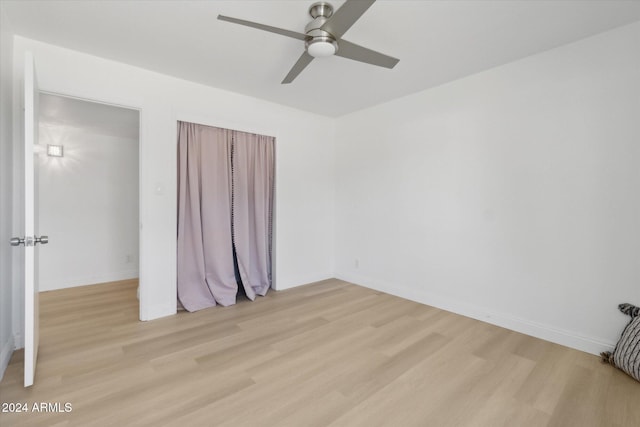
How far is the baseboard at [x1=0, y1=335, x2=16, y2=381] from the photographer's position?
1963 mm

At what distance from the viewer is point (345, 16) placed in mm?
1590

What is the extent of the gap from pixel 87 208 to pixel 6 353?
2549mm

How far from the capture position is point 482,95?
286 cm

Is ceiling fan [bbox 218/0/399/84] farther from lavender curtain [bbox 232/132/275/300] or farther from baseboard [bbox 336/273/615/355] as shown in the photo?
baseboard [bbox 336/273/615/355]

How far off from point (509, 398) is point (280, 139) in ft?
11.2

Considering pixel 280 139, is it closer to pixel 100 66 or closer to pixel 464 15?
pixel 100 66

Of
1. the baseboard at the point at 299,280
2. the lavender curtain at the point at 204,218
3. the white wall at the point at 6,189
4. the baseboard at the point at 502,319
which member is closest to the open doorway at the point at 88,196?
the lavender curtain at the point at 204,218

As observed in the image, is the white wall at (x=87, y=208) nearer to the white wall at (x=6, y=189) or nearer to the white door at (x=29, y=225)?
the white wall at (x=6, y=189)

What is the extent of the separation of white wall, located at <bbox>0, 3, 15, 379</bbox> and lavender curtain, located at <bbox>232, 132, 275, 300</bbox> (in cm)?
→ 185

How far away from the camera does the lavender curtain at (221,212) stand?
10.2ft

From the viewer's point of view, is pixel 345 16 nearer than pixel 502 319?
Yes

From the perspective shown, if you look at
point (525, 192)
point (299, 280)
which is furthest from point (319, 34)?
point (299, 280)

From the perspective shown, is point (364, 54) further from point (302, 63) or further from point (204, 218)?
point (204, 218)

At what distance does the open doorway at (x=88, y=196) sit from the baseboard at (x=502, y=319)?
3.79 m
